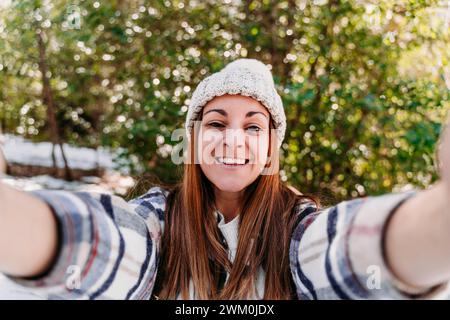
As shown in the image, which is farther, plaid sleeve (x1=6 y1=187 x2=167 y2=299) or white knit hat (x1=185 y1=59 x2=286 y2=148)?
white knit hat (x1=185 y1=59 x2=286 y2=148)

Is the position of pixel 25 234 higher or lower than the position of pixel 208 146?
lower

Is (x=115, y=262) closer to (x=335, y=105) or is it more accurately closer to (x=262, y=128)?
(x=262, y=128)

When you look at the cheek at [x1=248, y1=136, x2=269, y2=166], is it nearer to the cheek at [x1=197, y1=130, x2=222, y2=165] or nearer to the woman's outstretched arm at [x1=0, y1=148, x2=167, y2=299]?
the cheek at [x1=197, y1=130, x2=222, y2=165]

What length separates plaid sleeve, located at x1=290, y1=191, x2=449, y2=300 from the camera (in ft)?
1.96

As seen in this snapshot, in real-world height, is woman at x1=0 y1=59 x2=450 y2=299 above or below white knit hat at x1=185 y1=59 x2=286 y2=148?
below

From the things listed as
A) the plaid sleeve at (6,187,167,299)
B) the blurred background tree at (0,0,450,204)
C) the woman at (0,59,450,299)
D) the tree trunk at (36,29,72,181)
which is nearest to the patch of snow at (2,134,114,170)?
the tree trunk at (36,29,72,181)

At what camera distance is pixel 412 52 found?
1.95 m

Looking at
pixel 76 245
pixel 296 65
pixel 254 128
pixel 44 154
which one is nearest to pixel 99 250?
pixel 76 245

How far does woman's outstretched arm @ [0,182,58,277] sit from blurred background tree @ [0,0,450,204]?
1.19 m

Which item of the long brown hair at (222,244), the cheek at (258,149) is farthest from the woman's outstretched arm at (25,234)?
the cheek at (258,149)

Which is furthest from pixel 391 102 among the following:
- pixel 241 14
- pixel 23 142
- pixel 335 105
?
pixel 23 142

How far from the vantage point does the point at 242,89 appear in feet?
2.99

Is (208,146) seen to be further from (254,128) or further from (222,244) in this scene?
(222,244)

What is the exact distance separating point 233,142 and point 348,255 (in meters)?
0.34
